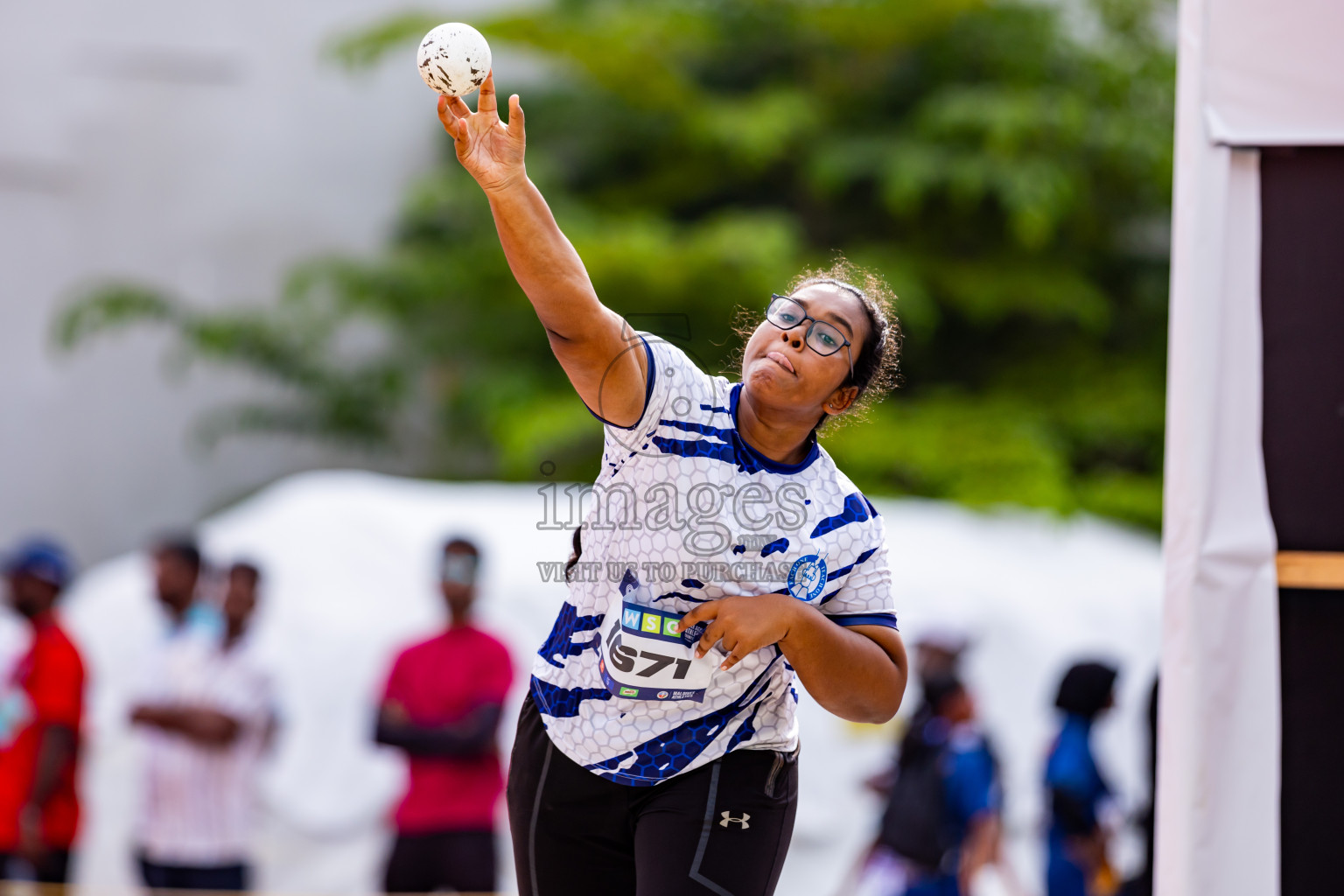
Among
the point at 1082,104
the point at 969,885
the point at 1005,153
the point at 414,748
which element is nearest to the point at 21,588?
the point at 414,748

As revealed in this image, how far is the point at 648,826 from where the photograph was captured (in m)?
2.09

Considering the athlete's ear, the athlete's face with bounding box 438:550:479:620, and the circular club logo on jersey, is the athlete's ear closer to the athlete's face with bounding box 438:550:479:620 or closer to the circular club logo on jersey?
the circular club logo on jersey

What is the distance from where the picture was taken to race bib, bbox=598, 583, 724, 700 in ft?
6.62

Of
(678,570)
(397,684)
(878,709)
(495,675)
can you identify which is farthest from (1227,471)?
(397,684)

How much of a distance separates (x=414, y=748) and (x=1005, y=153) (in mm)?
6421

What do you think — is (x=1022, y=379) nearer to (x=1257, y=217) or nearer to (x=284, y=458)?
(x=284, y=458)

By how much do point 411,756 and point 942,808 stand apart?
192 centimetres

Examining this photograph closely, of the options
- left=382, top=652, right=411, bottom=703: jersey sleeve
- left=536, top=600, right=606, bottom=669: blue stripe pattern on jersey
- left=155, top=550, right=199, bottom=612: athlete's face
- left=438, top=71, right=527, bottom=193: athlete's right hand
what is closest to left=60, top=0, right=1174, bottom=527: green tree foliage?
left=155, top=550, right=199, bottom=612: athlete's face

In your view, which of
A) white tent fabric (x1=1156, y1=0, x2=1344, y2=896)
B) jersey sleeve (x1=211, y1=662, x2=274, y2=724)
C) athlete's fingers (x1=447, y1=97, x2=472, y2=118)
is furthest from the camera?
jersey sleeve (x1=211, y1=662, x2=274, y2=724)

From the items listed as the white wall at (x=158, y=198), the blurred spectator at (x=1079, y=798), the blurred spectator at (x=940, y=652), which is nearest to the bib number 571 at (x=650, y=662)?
the blurred spectator at (x=940, y=652)

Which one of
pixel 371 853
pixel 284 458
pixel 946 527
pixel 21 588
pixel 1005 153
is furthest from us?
pixel 284 458

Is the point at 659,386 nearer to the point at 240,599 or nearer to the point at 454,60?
the point at 454,60

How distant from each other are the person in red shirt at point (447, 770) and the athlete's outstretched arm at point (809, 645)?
9.23ft

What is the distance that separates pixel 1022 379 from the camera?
10.2 meters
